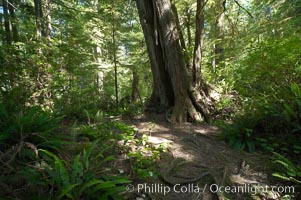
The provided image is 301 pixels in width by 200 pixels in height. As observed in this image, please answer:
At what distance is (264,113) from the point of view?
4348 mm

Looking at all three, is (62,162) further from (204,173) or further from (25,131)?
(204,173)

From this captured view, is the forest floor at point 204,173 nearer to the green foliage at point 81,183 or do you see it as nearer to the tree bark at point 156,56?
the green foliage at point 81,183

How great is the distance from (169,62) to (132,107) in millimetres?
2487

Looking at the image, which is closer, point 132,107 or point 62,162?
point 62,162

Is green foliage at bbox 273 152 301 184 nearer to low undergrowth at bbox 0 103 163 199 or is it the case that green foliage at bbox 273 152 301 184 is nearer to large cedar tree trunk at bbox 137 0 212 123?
low undergrowth at bbox 0 103 163 199

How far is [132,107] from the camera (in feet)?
25.3

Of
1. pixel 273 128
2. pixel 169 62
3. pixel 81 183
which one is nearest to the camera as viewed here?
pixel 81 183

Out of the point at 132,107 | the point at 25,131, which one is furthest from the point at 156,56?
the point at 25,131

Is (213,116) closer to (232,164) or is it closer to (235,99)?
(235,99)

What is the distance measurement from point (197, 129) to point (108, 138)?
2.36 meters

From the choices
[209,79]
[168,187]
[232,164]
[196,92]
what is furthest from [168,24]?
[168,187]

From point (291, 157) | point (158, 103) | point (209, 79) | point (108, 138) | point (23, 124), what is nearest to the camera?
point (23, 124)

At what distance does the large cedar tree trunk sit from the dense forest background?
0.09ft

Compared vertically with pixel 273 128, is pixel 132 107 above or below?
above
